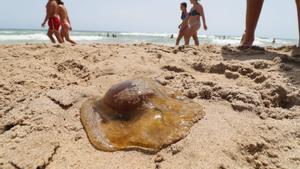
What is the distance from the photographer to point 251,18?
374 centimetres

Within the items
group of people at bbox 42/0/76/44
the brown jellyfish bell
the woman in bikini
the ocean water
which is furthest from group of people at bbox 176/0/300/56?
the ocean water

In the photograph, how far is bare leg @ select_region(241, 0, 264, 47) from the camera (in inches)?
145

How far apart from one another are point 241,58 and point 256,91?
3.22ft

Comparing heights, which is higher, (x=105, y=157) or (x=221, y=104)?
(x=221, y=104)

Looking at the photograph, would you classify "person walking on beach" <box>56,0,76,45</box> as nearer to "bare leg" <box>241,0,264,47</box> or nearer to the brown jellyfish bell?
"bare leg" <box>241,0,264,47</box>

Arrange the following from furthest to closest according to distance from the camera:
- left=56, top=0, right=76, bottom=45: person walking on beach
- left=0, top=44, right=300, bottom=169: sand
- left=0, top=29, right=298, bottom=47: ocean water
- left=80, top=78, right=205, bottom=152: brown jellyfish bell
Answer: left=0, top=29, right=298, bottom=47: ocean water, left=56, top=0, right=76, bottom=45: person walking on beach, left=80, top=78, right=205, bottom=152: brown jellyfish bell, left=0, top=44, right=300, bottom=169: sand

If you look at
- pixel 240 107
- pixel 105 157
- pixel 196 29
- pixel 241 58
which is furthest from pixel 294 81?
pixel 196 29

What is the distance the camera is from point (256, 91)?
7.50 feet

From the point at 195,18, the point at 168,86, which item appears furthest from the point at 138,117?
the point at 195,18

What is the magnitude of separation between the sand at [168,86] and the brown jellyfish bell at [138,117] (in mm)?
62

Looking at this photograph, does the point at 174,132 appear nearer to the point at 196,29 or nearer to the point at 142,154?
the point at 142,154

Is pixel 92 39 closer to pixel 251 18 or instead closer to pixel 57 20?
pixel 57 20

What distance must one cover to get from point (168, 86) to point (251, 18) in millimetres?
1942

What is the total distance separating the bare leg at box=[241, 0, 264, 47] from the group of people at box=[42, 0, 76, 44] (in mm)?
3665
